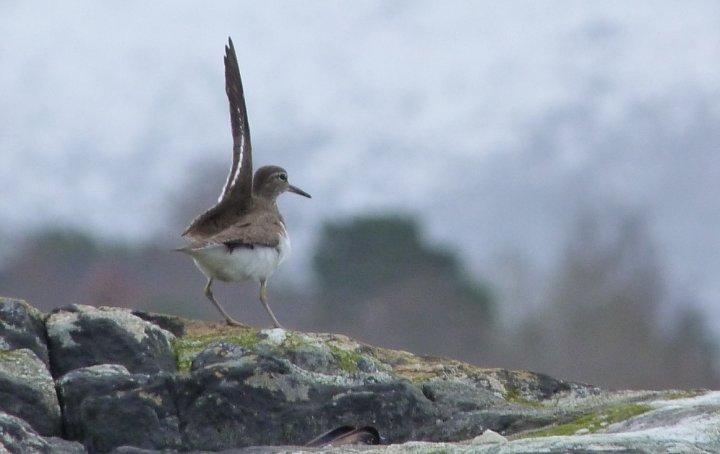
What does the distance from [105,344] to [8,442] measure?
4.93 feet

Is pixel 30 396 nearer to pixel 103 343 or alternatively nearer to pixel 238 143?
pixel 103 343

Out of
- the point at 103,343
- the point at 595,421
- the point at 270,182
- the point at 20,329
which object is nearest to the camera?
the point at 595,421

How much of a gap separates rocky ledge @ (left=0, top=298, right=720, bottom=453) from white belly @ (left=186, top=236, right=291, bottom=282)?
432cm

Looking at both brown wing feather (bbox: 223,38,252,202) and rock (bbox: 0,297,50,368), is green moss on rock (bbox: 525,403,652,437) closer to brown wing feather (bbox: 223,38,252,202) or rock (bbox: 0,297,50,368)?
rock (bbox: 0,297,50,368)

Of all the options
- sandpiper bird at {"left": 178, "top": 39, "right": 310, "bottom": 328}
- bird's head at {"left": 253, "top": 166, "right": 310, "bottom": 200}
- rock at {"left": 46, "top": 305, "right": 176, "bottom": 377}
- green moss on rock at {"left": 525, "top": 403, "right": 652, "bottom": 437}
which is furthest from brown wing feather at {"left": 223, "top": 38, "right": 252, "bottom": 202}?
green moss on rock at {"left": 525, "top": 403, "right": 652, "bottom": 437}

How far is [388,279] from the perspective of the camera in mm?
70438

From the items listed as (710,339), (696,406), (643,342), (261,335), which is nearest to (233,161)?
(261,335)

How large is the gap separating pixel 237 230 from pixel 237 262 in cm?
26

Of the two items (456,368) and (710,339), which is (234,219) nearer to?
(456,368)

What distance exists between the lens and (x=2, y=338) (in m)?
6.74

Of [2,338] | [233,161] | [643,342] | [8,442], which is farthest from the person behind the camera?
[643,342]

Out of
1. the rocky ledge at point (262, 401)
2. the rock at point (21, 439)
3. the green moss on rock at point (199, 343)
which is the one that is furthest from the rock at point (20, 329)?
the rock at point (21, 439)

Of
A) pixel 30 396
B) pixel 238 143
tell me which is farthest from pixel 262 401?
pixel 238 143

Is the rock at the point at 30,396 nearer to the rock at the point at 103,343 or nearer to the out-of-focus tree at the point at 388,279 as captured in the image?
the rock at the point at 103,343
